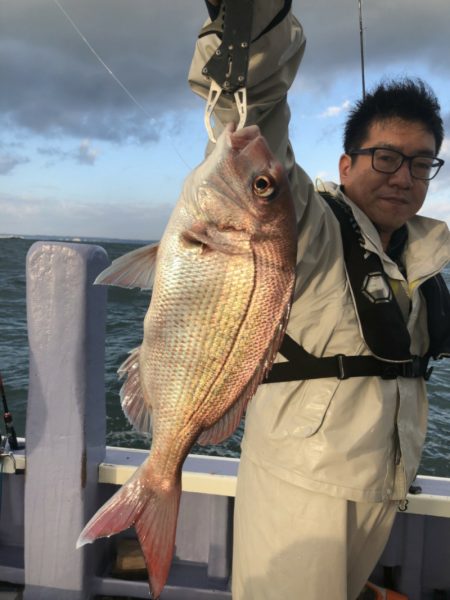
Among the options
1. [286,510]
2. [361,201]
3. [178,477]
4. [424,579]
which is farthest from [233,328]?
[424,579]

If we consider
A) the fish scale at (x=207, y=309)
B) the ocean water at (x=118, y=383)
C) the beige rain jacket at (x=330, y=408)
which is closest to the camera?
the fish scale at (x=207, y=309)

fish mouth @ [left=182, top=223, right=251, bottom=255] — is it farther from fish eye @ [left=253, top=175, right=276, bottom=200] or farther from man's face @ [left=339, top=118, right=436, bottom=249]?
man's face @ [left=339, top=118, right=436, bottom=249]

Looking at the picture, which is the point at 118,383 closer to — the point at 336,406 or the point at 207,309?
the point at 336,406

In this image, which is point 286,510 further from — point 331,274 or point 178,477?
point 331,274

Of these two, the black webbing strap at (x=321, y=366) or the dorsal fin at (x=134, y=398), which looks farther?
the black webbing strap at (x=321, y=366)

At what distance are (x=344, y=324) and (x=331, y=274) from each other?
203 mm

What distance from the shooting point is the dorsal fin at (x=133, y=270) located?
1.50 metres

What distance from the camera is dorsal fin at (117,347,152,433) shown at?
1.59 meters

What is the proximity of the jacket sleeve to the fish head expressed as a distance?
0.15 meters

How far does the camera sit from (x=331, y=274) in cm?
193

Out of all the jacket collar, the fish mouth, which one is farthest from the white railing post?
the jacket collar

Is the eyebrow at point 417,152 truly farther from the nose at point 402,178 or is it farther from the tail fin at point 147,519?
the tail fin at point 147,519

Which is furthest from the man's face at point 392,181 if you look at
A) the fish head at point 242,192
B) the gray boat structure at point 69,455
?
the gray boat structure at point 69,455

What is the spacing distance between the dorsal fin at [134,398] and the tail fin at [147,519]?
0.45ft
